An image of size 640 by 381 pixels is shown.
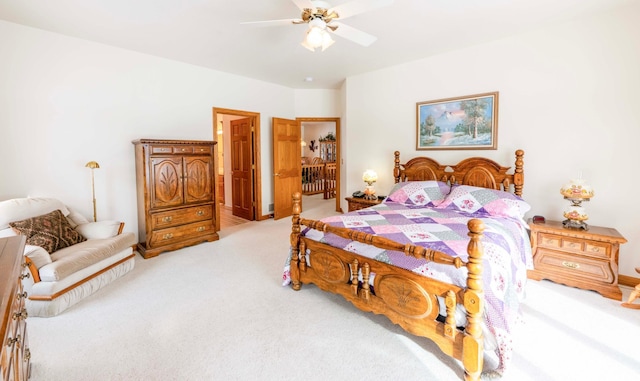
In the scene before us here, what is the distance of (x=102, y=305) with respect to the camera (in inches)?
101

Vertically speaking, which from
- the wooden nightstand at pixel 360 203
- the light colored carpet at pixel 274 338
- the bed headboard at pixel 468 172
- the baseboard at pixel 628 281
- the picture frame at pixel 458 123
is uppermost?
the picture frame at pixel 458 123

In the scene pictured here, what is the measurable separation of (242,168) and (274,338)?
4.28 m

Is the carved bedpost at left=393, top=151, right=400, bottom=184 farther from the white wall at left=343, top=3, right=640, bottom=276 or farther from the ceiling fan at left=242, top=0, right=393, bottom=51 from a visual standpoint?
the ceiling fan at left=242, top=0, right=393, bottom=51

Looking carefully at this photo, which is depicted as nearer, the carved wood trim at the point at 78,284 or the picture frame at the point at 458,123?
the carved wood trim at the point at 78,284

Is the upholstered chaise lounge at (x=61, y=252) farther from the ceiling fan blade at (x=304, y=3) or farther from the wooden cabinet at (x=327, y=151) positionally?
the wooden cabinet at (x=327, y=151)

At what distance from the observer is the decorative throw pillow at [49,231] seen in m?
2.64

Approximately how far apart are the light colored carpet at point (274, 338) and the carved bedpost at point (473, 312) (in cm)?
17

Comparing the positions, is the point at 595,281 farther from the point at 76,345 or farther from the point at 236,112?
the point at 236,112

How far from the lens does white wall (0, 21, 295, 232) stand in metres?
3.12

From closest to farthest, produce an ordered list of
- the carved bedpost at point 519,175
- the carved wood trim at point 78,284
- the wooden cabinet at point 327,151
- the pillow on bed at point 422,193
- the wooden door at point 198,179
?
1. the carved wood trim at point 78,284
2. the carved bedpost at point 519,175
3. the pillow on bed at point 422,193
4. the wooden door at point 198,179
5. the wooden cabinet at point 327,151

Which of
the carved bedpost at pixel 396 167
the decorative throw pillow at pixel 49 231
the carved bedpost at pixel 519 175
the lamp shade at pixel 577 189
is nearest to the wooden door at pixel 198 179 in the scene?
the decorative throw pillow at pixel 49 231

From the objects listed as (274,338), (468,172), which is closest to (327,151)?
(468,172)

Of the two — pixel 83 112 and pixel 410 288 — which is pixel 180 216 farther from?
pixel 410 288

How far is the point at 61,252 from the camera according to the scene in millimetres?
2713
